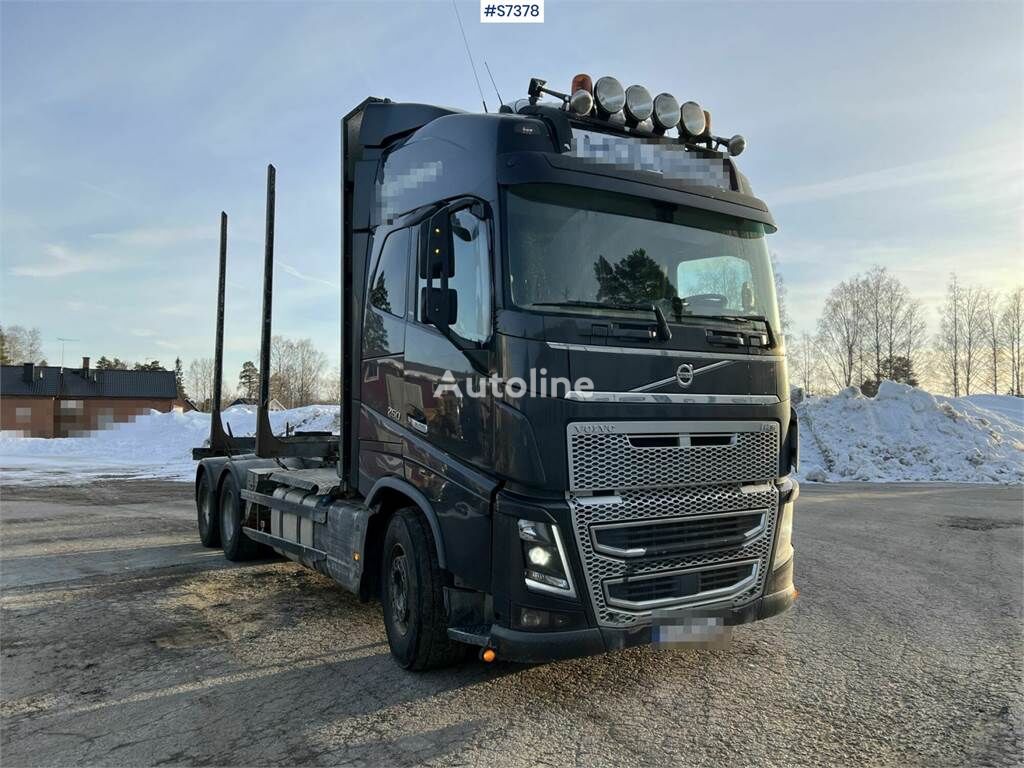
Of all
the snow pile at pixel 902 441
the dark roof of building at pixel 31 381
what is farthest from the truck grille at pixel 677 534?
the dark roof of building at pixel 31 381

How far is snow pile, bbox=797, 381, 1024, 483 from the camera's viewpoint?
63.1 feet

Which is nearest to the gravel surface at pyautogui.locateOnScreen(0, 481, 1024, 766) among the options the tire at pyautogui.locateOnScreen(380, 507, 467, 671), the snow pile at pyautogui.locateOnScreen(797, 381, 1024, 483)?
the tire at pyautogui.locateOnScreen(380, 507, 467, 671)

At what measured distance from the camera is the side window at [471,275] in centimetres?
421

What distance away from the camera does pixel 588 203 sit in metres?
4.36

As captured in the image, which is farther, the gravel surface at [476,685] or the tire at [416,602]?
the tire at [416,602]

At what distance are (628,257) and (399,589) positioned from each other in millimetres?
2743

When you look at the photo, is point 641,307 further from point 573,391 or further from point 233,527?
Answer: point 233,527

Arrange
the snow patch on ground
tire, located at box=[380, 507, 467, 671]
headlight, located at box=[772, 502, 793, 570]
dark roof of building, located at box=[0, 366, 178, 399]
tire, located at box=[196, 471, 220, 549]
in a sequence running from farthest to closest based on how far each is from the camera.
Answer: dark roof of building, located at box=[0, 366, 178, 399], the snow patch on ground, tire, located at box=[196, 471, 220, 549], headlight, located at box=[772, 502, 793, 570], tire, located at box=[380, 507, 467, 671]

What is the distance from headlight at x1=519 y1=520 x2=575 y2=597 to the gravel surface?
2.51 ft

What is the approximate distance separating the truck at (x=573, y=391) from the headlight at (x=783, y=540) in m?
0.02

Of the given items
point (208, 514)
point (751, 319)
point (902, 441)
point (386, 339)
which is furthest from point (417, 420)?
point (902, 441)

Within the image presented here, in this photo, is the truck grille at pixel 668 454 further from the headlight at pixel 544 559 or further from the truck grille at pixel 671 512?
the headlight at pixel 544 559

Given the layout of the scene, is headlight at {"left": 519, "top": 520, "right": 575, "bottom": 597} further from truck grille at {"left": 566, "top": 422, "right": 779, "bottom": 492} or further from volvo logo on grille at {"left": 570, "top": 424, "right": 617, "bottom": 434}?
volvo logo on grille at {"left": 570, "top": 424, "right": 617, "bottom": 434}

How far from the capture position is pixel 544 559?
152 inches
